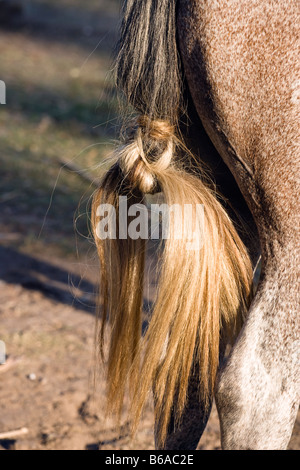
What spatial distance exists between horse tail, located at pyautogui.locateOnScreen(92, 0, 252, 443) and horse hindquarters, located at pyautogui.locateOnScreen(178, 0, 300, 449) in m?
0.08

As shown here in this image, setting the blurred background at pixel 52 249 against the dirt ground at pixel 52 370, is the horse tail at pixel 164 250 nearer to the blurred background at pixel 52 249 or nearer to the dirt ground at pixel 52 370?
the blurred background at pixel 52 249

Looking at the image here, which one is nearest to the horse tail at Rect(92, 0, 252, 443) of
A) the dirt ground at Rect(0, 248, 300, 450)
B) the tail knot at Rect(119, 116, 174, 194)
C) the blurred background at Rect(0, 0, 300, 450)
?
the tail knot at Rect(119, 116, 174, 194)

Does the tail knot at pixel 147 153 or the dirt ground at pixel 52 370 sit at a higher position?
the tail knot at pixel 147 153

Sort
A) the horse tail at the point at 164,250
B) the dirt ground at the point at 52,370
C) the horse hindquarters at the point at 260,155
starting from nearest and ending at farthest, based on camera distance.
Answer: the horse hindquarters at the point at 260,155 < the horse tail at the point at 164,250 < the dirt ground at the point at 52,370

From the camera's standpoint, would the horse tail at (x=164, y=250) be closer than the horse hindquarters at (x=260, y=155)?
No

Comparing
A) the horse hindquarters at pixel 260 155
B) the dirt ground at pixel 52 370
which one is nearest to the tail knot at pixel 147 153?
the horse hindquarters at pixel 260 155

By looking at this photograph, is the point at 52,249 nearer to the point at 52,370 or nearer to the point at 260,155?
the point at 52,370

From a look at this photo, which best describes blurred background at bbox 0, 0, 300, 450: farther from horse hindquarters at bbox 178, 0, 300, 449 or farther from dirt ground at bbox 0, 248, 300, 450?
horse hindquarters at bbox 178, 0, 300, 449

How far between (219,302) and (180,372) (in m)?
0.17

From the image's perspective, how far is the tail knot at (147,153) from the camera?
114cm

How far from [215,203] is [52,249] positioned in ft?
6.85

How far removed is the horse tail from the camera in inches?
42.8

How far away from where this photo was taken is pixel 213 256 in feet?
3.65

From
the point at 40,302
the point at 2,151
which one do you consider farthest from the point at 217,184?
the point at 2,151
